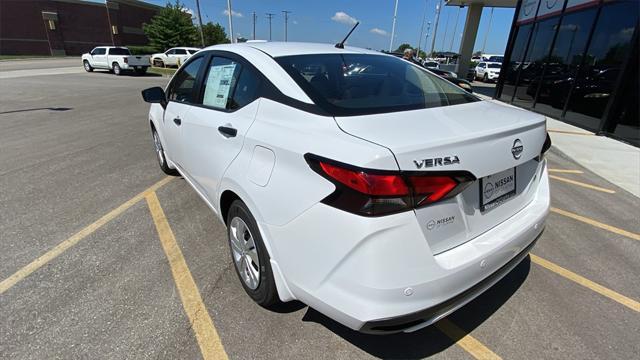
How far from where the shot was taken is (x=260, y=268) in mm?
2223

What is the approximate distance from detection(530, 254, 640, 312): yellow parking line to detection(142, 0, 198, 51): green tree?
1647 inches

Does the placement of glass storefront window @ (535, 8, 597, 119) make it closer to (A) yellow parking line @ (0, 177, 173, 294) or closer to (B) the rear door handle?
(B) the rear door handle

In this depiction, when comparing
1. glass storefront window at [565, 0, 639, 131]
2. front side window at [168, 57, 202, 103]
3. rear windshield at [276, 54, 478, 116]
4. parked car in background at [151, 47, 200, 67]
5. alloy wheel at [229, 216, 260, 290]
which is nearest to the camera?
rear windshield at [276, 54, 478, 116]

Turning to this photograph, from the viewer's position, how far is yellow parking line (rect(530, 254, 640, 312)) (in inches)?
105

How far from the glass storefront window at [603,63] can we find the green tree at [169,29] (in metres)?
38.1

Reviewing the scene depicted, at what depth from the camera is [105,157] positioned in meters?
5.64

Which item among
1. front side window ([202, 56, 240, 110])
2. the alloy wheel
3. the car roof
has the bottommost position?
the alloy wheel

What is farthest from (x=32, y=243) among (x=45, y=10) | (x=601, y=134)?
(x=45, y=10)

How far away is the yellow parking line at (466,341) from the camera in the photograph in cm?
211

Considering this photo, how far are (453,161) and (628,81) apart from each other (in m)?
9.45

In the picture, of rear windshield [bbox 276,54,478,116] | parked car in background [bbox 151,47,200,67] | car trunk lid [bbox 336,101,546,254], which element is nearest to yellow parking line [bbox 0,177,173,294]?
rear windshield [bbox 276,54,478,116]

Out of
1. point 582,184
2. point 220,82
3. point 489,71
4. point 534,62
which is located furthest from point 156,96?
point 489,71

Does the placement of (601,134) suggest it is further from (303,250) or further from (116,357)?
(116,357)

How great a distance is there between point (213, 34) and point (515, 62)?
52.2 meters
